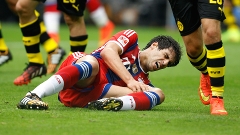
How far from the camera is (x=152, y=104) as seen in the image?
571 centimetres

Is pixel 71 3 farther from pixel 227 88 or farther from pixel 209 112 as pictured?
pixel 209 112

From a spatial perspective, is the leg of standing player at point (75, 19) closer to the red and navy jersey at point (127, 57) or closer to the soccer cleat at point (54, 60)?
the soccer cleat at point (54, 60)

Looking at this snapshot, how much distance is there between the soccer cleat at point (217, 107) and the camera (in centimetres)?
549

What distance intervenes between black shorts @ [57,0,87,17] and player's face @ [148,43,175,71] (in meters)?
2.17

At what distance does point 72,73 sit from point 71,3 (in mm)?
2408

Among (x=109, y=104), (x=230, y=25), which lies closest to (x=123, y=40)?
(x=109, y=104)

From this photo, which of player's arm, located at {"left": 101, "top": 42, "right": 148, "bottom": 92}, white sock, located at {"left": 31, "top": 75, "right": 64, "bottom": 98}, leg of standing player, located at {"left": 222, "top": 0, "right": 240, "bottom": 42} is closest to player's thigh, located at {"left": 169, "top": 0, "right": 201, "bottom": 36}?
player's arm, located at {"left": 101, "top": 42, "right": 148, "bottom": 92}

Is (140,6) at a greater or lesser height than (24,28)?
lesser

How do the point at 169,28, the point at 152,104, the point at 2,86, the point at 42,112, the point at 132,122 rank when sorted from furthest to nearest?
1. the point at 169,28
2. the point at 2,86
3. the point at 152,104
4. the point at 42,112
5. the point at 132,122

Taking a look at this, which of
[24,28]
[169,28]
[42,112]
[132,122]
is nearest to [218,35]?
[132,122]

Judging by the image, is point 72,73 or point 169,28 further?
point 169,28

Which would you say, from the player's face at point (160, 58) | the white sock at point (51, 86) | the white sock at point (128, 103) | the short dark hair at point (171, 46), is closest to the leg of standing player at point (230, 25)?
the short dark hair at point (171, 46)

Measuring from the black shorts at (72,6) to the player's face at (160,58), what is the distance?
2.17m

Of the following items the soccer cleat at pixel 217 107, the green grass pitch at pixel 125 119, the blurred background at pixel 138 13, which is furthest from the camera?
the blurred background at pixel 138 13
